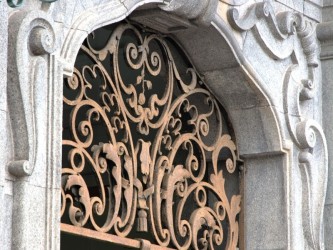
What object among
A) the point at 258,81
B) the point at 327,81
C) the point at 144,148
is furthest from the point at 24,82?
the point at 327,81

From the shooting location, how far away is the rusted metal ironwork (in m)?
11.8

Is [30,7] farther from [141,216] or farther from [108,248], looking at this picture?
[108,248]

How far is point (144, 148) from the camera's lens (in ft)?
40.8

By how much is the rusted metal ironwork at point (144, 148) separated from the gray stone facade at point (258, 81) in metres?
0.19

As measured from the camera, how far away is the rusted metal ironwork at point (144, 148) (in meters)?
11.8

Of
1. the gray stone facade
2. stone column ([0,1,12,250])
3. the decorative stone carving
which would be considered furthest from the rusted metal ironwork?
stone column ([0,1,12,250])

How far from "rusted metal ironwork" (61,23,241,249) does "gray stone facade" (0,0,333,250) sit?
0.19 m

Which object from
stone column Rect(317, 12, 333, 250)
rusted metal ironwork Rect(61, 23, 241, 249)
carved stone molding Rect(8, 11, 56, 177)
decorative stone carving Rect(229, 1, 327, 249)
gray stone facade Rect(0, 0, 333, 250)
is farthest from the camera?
stone column Rect(317, 12, 333, 250)


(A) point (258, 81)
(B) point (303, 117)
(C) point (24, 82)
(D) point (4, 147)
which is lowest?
(D) point (4, 147)

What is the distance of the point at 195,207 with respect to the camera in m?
13.2

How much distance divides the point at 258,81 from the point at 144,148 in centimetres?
146

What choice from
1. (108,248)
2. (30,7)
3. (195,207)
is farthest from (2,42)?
(108,248)

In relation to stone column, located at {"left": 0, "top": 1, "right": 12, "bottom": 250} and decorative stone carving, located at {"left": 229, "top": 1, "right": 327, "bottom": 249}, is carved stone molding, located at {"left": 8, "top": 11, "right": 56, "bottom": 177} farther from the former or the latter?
decorative stone carving, located at {"left": 229, "top": 1, "right": 327, "bottom": 249}

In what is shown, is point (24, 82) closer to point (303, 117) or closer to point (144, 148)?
point (144, 148)
